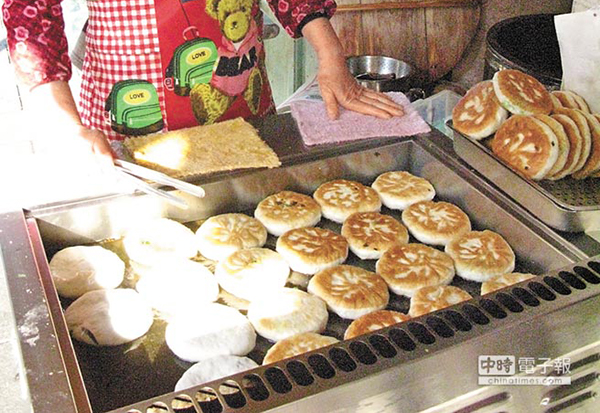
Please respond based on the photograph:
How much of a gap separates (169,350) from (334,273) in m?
0.43

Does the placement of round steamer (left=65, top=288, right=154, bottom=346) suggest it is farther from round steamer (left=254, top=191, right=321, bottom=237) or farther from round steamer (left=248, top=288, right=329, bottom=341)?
round steamer (left=254, top=191, right=321, bottom=237)

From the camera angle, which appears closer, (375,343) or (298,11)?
(375,343)

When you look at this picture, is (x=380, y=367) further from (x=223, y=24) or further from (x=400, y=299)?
(x=223, y=24)

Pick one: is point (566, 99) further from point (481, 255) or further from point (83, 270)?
point (83, 270)

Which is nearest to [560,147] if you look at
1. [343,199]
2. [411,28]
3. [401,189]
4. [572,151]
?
[572,151]

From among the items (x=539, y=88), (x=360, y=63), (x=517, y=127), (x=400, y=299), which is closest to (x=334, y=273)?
(x=400, y=299)

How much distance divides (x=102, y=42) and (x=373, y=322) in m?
1.27

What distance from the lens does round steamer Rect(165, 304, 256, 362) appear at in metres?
1.31

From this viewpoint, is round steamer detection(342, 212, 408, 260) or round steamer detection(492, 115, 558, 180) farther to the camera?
round steamer detection(342, 212, 408, 260)

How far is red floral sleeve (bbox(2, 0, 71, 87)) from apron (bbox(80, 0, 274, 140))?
261mm

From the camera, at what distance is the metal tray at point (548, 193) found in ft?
4.78

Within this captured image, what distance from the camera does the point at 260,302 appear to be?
1465 millimetres

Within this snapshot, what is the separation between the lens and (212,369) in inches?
48.5

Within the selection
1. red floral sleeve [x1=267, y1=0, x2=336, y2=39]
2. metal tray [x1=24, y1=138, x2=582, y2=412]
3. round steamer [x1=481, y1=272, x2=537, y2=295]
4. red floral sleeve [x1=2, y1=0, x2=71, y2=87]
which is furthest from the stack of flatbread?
red floral sleeve [x1=2, y1=0, x2=71, y2=87]
